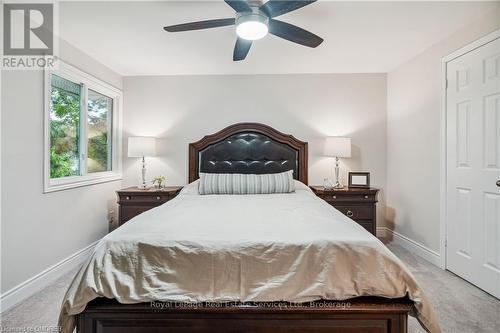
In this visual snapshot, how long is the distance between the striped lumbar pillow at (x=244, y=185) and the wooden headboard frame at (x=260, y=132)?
605 millimetres

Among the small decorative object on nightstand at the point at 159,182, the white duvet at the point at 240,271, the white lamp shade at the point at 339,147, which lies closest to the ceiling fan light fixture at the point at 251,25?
the white duvet at the point at 240,271

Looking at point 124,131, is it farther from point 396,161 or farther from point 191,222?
point 396,161

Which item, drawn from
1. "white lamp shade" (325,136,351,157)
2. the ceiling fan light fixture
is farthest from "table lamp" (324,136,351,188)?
the ceiling fan light fixture

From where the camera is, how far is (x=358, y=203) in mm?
3361

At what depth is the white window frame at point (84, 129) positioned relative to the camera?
8.16 ft

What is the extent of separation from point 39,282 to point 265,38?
318 centimetres

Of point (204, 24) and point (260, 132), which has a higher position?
point (204, 24)

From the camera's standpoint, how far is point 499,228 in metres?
2.18

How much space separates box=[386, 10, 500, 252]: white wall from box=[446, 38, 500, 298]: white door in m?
0.17

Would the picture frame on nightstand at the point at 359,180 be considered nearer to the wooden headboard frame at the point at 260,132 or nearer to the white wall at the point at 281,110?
the white wall at the point at 281,110

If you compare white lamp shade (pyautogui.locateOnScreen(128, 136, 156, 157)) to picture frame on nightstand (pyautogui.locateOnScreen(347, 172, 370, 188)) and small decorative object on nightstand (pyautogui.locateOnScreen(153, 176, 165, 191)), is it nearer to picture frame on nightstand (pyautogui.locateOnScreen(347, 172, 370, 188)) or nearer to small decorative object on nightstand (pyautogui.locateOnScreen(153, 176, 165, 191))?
small decorative object on nightstand (pyautogui.locateOnScreen(153, 176, 165, 191))

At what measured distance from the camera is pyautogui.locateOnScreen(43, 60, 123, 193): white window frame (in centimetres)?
249

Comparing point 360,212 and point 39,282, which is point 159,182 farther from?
point 360,212

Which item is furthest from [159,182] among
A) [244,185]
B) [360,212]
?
[360,212]
